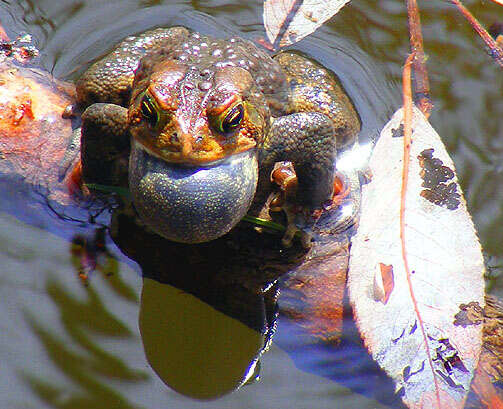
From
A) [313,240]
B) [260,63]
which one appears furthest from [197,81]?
[313,240]

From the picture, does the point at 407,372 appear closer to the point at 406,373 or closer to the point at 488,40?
the point at 406,373

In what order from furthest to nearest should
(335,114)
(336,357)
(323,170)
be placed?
(335,114), (323,170), (336,357)

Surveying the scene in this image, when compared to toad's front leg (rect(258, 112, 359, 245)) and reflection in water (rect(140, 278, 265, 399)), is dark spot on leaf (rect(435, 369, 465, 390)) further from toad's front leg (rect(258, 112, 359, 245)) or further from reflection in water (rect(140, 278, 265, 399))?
toad's front leg (rect(258, 112, 359, 245))

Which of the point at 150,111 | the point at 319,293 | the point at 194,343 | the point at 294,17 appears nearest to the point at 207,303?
the point at 194,343

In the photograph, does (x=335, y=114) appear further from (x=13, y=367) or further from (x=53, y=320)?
(x=13, y=367)

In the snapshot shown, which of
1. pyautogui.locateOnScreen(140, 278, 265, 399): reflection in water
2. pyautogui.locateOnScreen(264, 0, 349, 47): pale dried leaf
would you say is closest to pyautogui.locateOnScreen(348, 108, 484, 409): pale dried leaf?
pyautogui.locateOnScreen(140, 278, 265, 399): reflection in water
